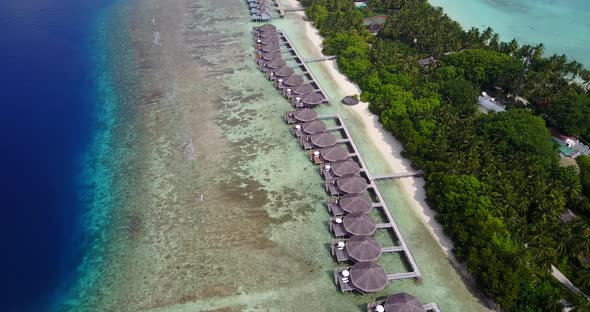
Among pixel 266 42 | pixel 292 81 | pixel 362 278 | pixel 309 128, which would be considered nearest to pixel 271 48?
pixel 266 42

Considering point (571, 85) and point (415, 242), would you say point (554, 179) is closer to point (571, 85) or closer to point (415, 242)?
point (415, 242)

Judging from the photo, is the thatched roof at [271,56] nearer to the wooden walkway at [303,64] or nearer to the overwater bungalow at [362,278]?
the wooden walkway at [303,64]

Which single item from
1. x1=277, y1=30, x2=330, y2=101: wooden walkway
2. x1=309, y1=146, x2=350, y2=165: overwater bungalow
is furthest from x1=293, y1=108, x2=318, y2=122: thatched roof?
x1=309, y1=146, x2=350, y2=165: overwater bungalow

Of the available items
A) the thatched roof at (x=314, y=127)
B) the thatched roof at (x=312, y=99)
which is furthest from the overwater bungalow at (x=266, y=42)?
the thatched roof at (x=314, y=127)

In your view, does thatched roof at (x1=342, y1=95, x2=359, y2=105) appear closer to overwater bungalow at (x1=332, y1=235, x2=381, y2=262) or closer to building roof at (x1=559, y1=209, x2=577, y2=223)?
overwater bungalow at (x1=332, y1=235, x2=381, y2=262)

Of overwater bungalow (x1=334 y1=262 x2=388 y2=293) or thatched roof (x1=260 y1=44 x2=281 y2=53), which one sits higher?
thatched roof (x1=260 y1=44 x2=281 y2=53)

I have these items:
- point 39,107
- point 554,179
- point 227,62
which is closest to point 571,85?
point 554,179

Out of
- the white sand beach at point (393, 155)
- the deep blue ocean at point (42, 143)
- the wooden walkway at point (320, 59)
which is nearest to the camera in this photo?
the deep blue ocean at point (42, 143)

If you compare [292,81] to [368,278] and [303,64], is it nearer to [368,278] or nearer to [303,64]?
[303,64]
